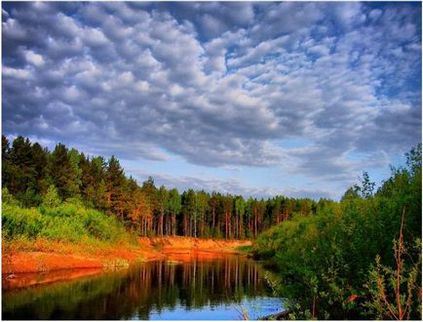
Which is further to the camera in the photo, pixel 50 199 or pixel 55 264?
pixel 50 199

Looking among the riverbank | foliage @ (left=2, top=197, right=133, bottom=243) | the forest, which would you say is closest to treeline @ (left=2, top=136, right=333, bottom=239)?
the forest

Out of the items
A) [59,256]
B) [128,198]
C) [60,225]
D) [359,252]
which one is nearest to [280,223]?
[128,198]

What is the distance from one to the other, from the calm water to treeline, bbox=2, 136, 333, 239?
50.9 feet

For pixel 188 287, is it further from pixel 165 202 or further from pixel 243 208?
pixel 243 208

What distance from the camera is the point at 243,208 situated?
4628 inches

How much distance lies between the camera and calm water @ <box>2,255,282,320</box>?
22422mm

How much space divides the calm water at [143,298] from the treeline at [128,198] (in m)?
15.5

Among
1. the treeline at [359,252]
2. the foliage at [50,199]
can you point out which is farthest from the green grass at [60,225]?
the treeline at [359,252]

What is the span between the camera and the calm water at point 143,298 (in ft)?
73.6

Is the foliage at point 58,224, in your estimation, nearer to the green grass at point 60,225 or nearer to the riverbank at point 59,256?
the green grass at point 60,225

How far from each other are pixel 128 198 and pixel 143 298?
5442 cm

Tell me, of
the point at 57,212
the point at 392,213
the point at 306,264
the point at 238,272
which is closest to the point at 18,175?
the point at 57,212

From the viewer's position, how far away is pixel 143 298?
93.8 feet

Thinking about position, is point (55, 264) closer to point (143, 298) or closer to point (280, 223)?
point (143, 298)
